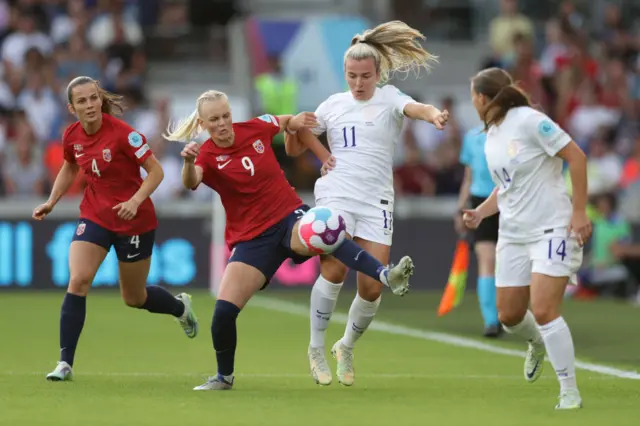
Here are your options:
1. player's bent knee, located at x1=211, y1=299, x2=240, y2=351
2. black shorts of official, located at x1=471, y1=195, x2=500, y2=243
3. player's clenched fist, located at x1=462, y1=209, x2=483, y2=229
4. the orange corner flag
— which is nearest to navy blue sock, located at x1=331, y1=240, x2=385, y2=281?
player's clenched fist, located at x1=462, y1=209, x2=483, y2=229

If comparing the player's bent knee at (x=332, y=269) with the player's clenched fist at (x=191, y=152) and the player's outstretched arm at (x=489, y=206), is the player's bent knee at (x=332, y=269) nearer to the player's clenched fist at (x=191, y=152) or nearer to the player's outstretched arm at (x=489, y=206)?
the player's outstretched arm at (x=489, y=206)

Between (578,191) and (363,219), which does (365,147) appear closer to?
(363,219)

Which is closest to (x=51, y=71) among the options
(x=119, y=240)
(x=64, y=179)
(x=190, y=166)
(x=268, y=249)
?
(x=64, y=179)

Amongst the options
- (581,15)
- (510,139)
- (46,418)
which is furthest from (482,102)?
(581,15)

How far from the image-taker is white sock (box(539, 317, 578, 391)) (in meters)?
8.27

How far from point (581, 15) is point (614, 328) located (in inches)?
457

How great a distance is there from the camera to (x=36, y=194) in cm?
1986

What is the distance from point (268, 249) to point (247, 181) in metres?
0.46

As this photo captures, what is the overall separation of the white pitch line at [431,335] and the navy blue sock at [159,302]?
8.99 ft

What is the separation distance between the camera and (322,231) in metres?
9.14

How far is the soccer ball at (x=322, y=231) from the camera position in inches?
360

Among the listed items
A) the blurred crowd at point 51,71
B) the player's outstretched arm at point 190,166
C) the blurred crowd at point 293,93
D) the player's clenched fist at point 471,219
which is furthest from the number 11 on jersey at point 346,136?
the blurred crowd at point 51,71

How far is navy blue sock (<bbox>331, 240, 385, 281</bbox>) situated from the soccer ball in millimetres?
47

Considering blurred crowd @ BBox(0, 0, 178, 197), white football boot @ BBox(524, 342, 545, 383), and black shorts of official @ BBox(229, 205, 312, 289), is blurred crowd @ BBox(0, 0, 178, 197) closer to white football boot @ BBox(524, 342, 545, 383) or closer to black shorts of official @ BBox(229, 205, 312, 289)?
black shorts of official @ BBox(229, 205, 312, 289)
